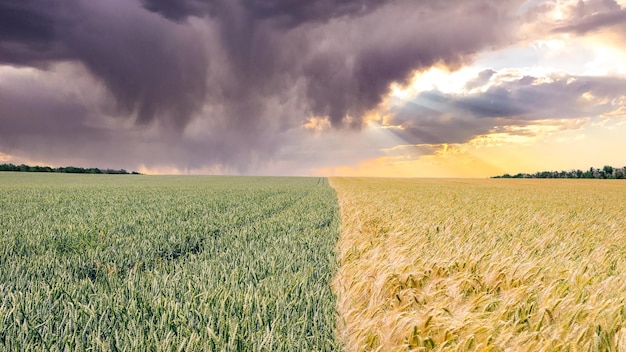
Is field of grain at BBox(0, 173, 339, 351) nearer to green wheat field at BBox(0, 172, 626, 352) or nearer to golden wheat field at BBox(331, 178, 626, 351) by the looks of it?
green wheat field at BBox(0, 172, 626, 352)

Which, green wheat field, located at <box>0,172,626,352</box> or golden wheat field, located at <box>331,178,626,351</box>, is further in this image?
golden wheat field, located at <box>331,178,626,351</box>

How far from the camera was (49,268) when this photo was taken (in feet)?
17.6

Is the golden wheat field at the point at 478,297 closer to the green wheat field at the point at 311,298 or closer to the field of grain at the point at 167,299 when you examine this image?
the green wheat field at the point at 311,298

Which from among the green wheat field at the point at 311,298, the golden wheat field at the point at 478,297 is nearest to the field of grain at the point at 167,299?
the green wheat field at the point at 311,298

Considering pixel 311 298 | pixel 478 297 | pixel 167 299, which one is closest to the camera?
pixel 167 299

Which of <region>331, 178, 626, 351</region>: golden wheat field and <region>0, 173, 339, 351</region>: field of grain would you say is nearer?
<region>0, 173, 339, 351</region>: field of grain

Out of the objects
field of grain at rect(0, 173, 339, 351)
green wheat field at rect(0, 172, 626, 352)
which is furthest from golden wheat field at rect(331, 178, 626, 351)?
field of grain at rect(0, 173, 339, 351)

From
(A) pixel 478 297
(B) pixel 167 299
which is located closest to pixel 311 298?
(B) pixel 167 299

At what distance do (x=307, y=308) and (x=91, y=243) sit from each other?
5.45 metres

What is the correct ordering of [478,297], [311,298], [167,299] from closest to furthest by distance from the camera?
[167,299]
[311,298]
[478,297]

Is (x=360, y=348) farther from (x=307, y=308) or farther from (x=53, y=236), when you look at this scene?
(x=53, y=236)

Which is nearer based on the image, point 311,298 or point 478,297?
point 311,298

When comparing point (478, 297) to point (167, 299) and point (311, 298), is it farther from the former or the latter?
point (167, 299)

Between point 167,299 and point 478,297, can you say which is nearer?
point 167,299
